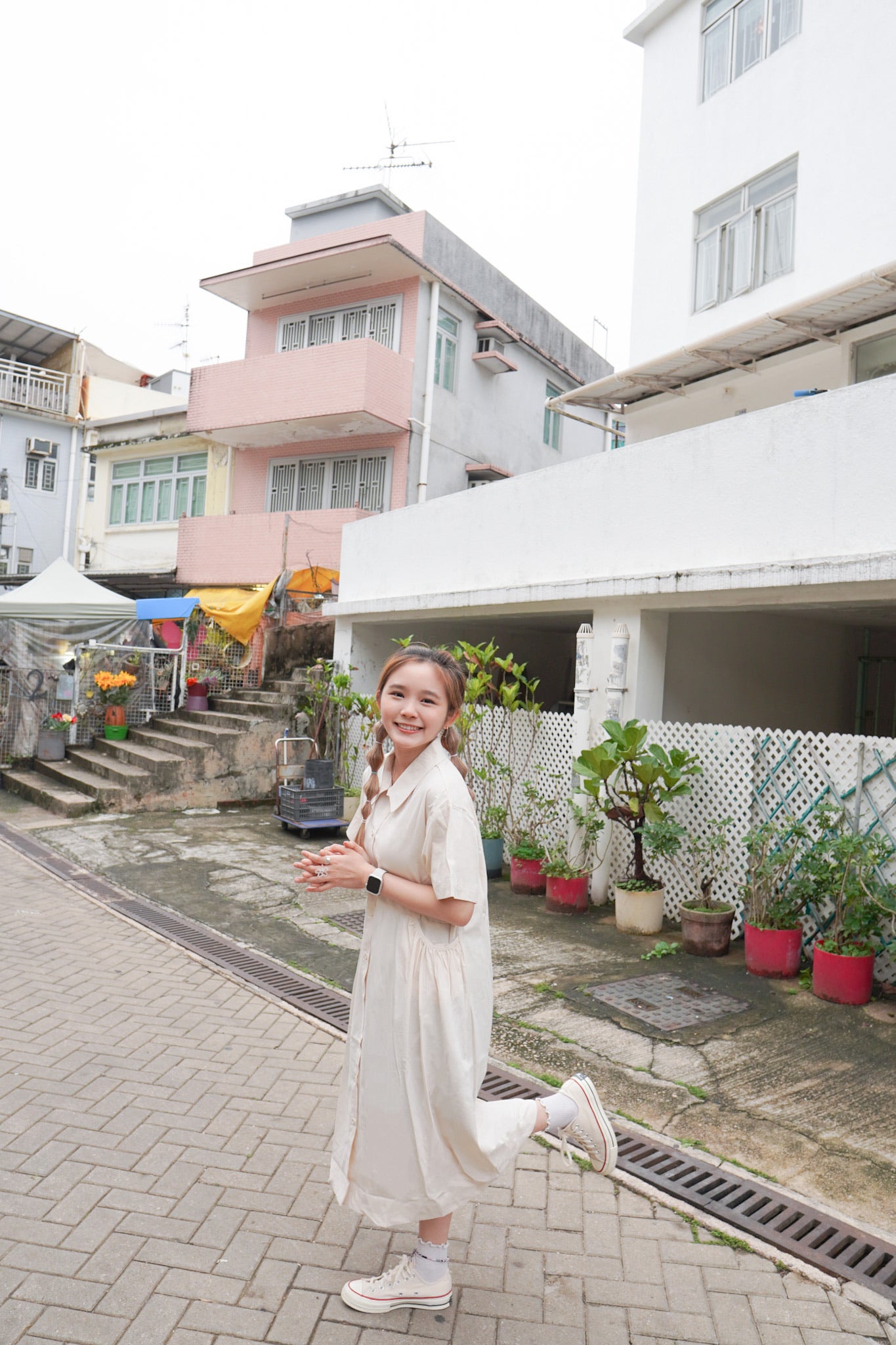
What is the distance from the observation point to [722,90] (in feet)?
35.8

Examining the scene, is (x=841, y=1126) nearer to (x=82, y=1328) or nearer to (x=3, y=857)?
(x=82, y=1328)

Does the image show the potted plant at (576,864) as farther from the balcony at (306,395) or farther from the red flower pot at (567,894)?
the balcony at (306,395)

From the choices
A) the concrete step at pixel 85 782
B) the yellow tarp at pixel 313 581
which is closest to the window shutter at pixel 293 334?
the yellow tarp at pixel 313 581

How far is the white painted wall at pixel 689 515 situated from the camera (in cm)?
605

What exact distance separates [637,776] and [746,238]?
7108 millimetres

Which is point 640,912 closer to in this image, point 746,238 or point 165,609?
point 746,238

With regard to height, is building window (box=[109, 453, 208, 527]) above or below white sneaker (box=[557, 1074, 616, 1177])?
above

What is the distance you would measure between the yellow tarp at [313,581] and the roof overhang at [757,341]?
5.00 metres

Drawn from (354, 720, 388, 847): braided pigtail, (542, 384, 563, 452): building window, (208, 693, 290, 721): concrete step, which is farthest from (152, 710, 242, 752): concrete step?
(542, 384, 563, 452): building window

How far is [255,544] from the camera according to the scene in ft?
55.0

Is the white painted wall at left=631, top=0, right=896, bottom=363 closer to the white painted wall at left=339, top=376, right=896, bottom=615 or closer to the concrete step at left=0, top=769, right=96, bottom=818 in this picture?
the white painted wall at left=339, top=376, right=896, bottom=615

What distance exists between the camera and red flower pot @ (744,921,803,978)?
5.97m

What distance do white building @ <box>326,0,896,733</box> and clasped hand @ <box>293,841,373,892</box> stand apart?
4585mm

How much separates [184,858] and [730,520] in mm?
5925
